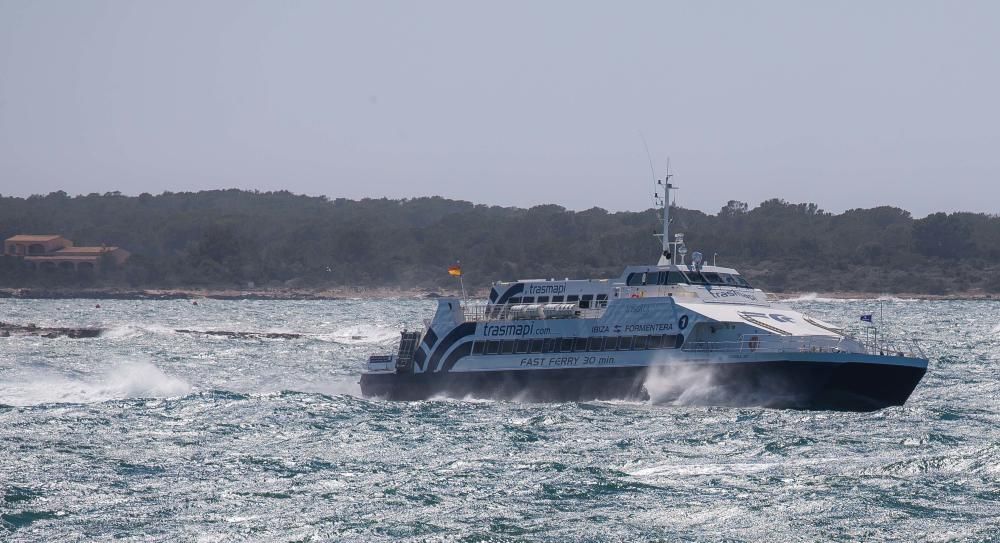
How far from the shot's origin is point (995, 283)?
167 meters

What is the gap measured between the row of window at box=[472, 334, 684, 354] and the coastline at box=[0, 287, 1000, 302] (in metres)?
116

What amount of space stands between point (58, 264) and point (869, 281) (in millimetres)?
99950

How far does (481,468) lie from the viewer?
28.4m

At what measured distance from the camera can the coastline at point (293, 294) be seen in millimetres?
162000

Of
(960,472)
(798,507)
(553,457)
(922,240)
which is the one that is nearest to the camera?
(798,507)

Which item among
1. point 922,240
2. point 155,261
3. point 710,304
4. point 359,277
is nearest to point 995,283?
point 922,240

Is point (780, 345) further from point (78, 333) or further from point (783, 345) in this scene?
point (78, 333)

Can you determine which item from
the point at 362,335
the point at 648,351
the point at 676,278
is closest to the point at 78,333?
the point at 362,335

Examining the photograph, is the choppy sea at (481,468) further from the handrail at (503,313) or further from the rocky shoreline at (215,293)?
the rocky shoreline at (215,293)

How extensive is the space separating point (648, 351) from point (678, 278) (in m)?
3.01

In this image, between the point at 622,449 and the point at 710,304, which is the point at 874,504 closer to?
the point at 622,449

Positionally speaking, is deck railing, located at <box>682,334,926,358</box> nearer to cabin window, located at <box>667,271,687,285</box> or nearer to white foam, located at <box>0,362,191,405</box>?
cabin window, located at <box>667,271,687,285</box>

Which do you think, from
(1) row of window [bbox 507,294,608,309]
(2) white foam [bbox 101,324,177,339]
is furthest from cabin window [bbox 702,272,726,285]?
(2) white foam [bbox 101,324,177,339]

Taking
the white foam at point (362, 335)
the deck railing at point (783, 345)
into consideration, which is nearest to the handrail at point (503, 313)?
the deck railing at point (783, 345)
